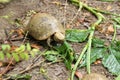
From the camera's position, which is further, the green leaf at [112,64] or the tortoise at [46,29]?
the tortoise at [46,29]

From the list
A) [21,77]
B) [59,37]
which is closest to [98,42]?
[59,37]

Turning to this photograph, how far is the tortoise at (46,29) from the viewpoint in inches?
108

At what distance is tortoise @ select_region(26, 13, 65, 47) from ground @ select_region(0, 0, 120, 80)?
0.11 meters

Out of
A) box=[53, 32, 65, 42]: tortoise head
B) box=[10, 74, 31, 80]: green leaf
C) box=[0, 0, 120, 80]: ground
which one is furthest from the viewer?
box=[53, 32, 65, 42]: tortoise head

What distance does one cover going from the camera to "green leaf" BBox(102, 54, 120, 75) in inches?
103

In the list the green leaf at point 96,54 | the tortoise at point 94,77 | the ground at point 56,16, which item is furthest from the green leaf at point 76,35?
the tortoise at point 94,77

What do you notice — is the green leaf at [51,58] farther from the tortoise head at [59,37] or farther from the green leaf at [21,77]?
the green leaf at [21,77]

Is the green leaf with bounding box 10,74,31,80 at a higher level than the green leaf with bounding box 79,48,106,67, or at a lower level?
lower

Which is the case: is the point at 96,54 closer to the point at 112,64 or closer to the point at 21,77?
the point at 112,64

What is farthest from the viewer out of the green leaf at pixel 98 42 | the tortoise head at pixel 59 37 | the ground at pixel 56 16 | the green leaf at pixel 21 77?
the green leaf at pixel 98 42

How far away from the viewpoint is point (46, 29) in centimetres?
276

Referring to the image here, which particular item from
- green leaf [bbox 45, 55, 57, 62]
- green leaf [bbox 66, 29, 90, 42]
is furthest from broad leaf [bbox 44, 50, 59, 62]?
green leaf [bbox 66, 29, 90, 42]

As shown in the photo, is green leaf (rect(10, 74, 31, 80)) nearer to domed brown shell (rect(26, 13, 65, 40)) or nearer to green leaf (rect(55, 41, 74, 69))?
green leaf (rect(55, 41, 74, 69))

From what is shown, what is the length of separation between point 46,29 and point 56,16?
1.56 feet
